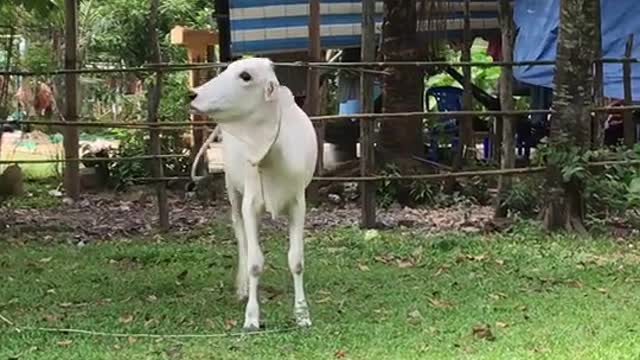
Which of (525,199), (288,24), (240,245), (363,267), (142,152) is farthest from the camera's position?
(142,152)

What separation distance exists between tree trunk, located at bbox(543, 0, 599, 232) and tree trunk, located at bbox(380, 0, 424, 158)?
7.20ft

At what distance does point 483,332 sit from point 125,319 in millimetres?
1763

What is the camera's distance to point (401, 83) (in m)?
10.3

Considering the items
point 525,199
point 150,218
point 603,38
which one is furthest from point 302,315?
point 603,38

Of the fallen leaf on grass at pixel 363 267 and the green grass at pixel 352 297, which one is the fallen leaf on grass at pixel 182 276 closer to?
the green grass at pixel 352 297

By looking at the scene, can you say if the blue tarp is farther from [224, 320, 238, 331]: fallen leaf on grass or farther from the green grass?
[224, 320, 238, 331]: fallen leaf on grass

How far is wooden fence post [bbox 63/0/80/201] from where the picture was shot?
9.66 meters

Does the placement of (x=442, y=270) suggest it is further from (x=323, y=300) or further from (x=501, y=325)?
(x=501, y=325)

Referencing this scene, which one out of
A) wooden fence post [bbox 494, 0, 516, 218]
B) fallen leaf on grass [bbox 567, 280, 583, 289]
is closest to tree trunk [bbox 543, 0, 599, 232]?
wooden fence post [bbox 494, 0, 516, 218]

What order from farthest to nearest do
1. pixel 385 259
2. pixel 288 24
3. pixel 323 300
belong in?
1. pixel 288 24
2. pixel 385 259
3. pixel 323 300

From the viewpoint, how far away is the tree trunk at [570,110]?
317 inches

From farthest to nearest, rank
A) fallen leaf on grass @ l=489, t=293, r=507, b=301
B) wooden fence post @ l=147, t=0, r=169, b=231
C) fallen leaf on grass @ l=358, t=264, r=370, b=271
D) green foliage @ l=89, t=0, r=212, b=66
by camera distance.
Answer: green foliage @ l=89, t=0, r=212, b=66 → wooden fence post @ l=147, t=0, r=169, b=231 → fallen leaf on grass @ l=358, t=264, r=370, b=271 → fallen leaf on grass @ l=489, t=293, r=507, b=301

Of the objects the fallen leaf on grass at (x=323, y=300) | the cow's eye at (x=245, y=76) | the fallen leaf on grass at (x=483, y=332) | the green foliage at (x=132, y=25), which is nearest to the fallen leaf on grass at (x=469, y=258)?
the fallen leaf on grass at (x=323, y=300)

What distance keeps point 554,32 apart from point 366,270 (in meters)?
4.54
